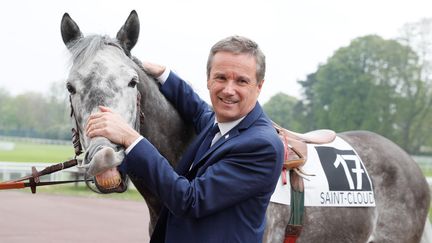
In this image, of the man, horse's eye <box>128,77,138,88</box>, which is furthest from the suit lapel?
horse's eye <box>128,77,138,88</box>

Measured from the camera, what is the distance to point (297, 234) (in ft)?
12.3

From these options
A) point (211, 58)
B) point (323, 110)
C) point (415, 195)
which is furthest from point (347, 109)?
point (211, 58)

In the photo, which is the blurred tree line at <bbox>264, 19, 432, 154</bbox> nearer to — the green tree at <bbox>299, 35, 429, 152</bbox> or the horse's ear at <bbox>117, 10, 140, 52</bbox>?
the green tree at <bbox>299, 35, 429, 152</bbox>

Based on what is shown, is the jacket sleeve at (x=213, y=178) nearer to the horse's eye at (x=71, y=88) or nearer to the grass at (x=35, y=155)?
the horse's eye at (x=71, y=88)

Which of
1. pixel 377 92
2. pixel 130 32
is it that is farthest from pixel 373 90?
pixel 130 32

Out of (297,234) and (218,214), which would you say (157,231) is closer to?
(218,214)

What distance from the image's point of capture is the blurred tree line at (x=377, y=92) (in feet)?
141

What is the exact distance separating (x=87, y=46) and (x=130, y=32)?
388 millimetres

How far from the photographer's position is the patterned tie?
2.43 meters

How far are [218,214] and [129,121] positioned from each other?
64cm

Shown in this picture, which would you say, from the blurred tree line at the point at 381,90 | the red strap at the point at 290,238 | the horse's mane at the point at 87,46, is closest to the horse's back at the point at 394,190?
the red strap at the point at 290,238

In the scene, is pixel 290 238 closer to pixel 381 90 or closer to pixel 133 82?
pixel 133 82

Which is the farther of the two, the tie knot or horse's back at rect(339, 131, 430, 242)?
horse's back at rect(339, 131, 430, 242)

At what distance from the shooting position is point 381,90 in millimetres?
45188
